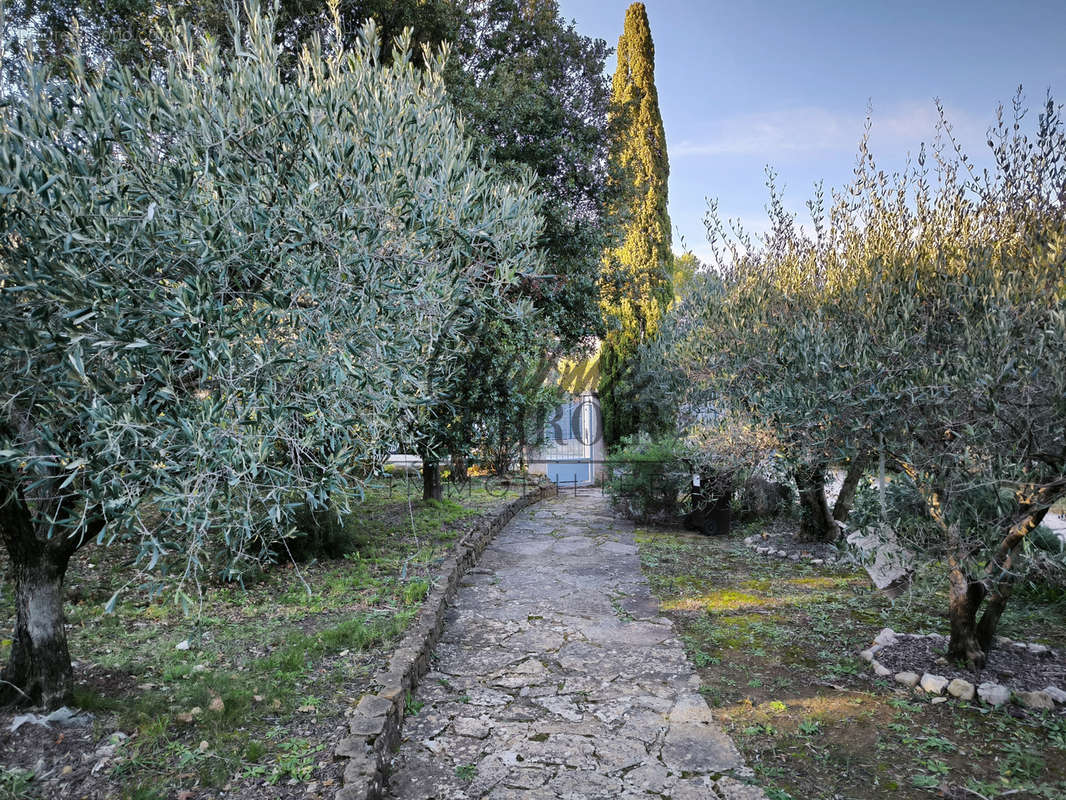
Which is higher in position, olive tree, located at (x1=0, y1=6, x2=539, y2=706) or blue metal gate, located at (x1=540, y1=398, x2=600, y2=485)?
olive tree, located at (x1=0, y1=6, x2=539, y2=706)

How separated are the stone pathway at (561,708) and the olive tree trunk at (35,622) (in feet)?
7.65

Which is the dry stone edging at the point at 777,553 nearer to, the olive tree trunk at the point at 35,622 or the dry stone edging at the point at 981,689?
the dry stone edging at the point at 981,689

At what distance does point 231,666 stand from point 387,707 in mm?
1653

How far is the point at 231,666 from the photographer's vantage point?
16.7 ft

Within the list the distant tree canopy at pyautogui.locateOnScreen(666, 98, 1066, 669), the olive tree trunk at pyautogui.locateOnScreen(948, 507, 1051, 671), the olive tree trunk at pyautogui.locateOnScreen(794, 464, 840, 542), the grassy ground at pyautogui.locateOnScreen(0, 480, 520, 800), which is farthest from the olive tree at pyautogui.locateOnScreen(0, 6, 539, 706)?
the olive tree trunk at pyautogui.locateOnScreen(794, 464, 840, 542)

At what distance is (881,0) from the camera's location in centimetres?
830

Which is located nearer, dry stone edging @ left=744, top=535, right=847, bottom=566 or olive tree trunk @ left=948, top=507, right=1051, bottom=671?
olive tree trunk @ left=948, top=507, right=1051, bottom=671

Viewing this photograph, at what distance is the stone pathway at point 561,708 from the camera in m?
3.88

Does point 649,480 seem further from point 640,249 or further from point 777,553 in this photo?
point 640,249

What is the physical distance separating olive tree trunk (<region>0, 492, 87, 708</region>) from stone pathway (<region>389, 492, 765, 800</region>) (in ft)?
7.65

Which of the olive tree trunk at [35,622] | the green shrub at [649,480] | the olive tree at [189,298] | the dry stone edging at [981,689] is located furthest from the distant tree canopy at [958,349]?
the green shrub at [649,480]

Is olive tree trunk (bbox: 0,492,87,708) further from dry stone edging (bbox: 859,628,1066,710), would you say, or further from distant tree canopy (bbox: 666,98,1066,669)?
dry stone edging (bbox: 859,628,1066,710)

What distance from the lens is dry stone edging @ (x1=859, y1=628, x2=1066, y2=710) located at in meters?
4.50

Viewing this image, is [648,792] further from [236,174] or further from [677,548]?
[677,548]
